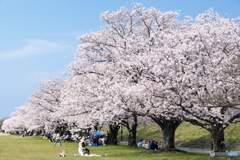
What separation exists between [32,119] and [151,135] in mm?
25664

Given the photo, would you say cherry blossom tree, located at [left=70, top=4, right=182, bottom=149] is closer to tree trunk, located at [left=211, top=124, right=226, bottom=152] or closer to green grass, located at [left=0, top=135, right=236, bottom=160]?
green grass, located at [left=0, top=135, right=236, bottom=160]

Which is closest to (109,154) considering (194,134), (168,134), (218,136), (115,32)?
(168,134)

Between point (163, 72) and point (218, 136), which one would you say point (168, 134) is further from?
point (163, 72)

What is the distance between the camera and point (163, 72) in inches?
821

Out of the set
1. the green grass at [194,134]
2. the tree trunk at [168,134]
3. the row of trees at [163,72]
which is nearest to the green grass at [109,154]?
the tree trunk at [168,134]

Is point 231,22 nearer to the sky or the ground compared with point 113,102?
nearer to the sky

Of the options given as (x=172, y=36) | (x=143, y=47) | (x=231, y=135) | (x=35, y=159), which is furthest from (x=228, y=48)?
(x=231, y=135)

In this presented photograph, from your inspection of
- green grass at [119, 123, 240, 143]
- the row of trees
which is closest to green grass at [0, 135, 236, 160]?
the row of trees

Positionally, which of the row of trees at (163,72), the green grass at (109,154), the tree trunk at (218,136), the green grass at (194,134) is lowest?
the green grass at (109,154)

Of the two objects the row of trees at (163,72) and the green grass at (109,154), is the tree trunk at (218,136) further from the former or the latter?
the green grass at (109,154)

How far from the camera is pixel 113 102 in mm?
24297

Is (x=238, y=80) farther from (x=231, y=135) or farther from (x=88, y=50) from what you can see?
(x=231, y=135)

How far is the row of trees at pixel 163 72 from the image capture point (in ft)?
64.3

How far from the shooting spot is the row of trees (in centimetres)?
1961
